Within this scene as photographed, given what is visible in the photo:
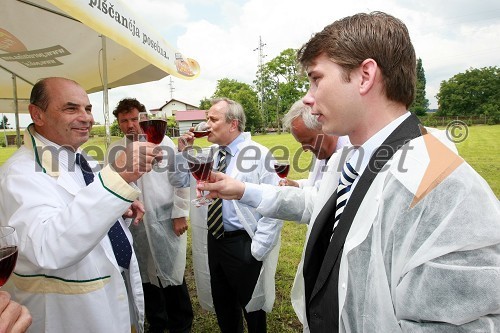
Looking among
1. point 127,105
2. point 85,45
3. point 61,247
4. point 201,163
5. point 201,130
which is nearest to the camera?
point 61,247

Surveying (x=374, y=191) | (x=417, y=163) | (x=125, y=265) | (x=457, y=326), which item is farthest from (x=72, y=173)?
(x=457, y=326)

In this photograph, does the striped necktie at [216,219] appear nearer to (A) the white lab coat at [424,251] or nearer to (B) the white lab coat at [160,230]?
(B) the white lab coat at [160,230]

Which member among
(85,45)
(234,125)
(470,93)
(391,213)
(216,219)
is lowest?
(216,219)

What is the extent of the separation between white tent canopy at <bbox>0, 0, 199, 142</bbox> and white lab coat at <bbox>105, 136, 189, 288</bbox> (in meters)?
1.10

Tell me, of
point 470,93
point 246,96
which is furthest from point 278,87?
point 470,93

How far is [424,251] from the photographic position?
1104mm

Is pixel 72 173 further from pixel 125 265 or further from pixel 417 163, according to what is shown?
pixel 417 163

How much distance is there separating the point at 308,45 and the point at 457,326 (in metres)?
1.37

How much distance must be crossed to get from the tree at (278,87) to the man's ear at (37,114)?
6244cm

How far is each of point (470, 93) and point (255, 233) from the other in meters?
96.3

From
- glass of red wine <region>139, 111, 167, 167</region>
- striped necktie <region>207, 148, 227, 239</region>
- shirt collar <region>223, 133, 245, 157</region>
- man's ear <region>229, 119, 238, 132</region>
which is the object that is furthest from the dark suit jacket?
man's ear <region>229, 119, 238, 132</region>

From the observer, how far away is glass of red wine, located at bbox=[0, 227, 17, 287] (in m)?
1.25

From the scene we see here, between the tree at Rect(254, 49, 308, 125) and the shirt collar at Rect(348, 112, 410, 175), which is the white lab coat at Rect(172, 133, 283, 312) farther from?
the tree at Rect(254, 49, 308, 125)

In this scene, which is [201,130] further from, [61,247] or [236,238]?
[61,247]
